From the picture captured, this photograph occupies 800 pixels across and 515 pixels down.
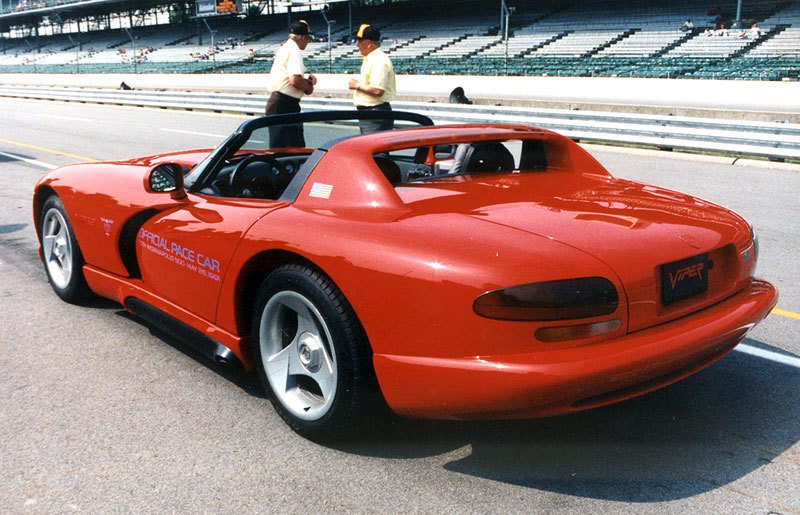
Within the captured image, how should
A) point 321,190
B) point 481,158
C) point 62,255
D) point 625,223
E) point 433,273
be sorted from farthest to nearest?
1. point 62,255
2. point 481,158
3. point 321,190
4. point 625,223
5. point 433,273

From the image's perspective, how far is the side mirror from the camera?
145 inches

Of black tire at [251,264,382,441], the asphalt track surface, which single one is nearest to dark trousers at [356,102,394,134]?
black tire at [251,264,382,441]

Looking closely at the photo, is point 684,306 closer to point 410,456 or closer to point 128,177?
point 410,456

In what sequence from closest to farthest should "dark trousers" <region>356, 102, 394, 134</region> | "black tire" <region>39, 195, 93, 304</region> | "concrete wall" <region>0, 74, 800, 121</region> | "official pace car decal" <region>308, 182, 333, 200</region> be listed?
1. "official pace car decal" <region>308, 182, 333, 200</region>
2. "dark trousers" <region>356, 102, 394, 134</region>
3. "black tire" <region>39, 195, 93, 304</region>
4. "concrete wall" <region>0, 74, 800, 121</region>

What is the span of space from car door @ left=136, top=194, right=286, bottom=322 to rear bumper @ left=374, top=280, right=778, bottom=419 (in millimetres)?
953

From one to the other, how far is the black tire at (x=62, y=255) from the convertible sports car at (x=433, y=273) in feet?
1.97

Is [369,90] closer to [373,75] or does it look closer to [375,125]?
[373,75]

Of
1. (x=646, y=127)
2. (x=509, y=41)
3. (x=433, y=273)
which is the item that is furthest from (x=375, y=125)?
(x=509, y=41)

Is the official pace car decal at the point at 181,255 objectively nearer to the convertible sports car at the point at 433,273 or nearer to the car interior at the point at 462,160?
the convertible sports car at the point at 433,273

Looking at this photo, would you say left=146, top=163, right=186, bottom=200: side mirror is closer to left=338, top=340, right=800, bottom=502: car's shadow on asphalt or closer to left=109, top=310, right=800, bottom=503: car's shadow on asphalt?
left=109, top=310, right=800, bottom=503: car's shadow on asphalt

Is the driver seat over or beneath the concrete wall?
over

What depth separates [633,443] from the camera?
288cm

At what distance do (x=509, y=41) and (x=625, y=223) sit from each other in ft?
117

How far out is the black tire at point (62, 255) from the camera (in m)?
4.43
